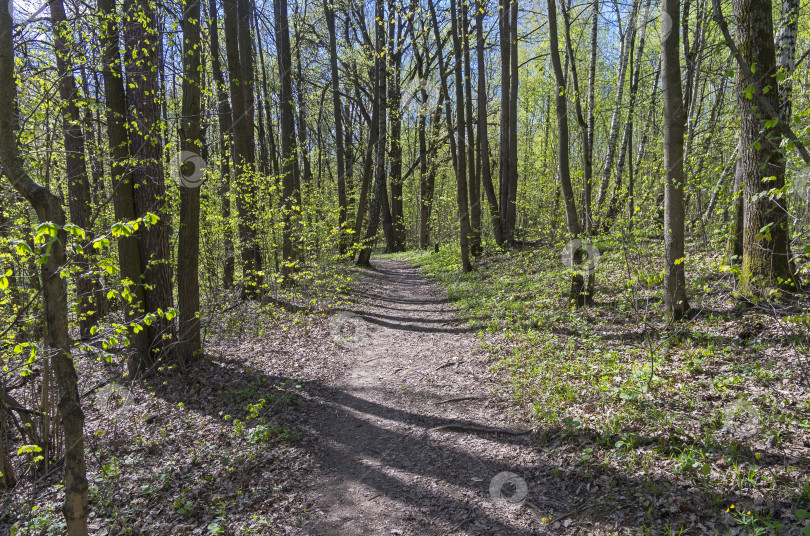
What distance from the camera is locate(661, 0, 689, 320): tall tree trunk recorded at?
564 cm

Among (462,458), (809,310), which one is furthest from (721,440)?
(809,310)

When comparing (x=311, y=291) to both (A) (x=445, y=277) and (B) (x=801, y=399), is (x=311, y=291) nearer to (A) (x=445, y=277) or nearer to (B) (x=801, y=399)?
(A) (x=445, y=277)

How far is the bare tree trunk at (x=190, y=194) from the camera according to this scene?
623cm

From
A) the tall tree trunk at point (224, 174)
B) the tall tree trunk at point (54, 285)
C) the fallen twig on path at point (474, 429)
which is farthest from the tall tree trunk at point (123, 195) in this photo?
the fallen twig on path at point (474, 429)

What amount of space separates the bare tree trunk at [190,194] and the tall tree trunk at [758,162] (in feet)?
24.5

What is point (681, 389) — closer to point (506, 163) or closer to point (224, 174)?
point (224, 174)

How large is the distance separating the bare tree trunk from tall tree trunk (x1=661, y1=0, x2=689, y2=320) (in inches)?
261

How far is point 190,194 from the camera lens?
6.78 meters
